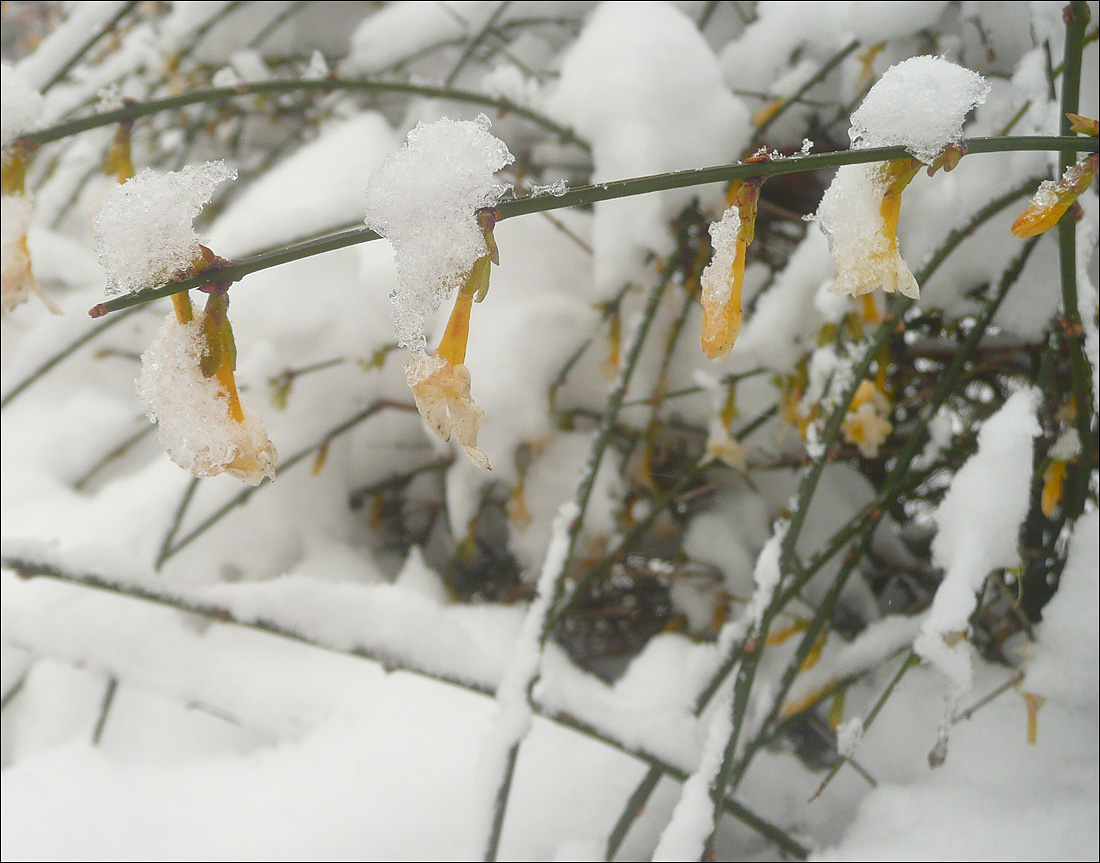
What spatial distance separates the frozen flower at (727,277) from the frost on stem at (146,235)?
213mm

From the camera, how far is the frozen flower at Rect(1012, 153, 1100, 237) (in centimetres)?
33

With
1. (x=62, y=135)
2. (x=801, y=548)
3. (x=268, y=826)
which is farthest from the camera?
(x=801, y=548)

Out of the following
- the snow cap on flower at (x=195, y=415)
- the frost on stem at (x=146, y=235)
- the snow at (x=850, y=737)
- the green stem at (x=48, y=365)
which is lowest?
the snow at (x=850, y=737)

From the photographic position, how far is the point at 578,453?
3.11ft

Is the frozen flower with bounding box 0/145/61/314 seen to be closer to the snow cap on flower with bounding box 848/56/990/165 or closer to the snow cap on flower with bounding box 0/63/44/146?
the snow cap on flower with bounding box 0/63/44/146

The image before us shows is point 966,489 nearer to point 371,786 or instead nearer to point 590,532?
point 590,532

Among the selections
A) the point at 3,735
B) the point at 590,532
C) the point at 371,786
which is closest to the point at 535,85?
the point at 590,532

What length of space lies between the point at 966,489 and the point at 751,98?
0.59m

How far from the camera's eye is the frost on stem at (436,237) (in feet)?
1.03

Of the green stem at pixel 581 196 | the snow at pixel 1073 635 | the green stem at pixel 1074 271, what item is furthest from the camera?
the snow at pixel 1073 635

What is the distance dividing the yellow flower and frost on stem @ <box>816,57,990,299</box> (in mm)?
161

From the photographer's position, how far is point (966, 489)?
1.84 ft

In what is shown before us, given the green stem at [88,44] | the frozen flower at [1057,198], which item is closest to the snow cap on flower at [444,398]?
the frozen flower at [1057,198]

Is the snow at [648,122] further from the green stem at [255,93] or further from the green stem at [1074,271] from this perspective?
the green stem at [1074,271]
